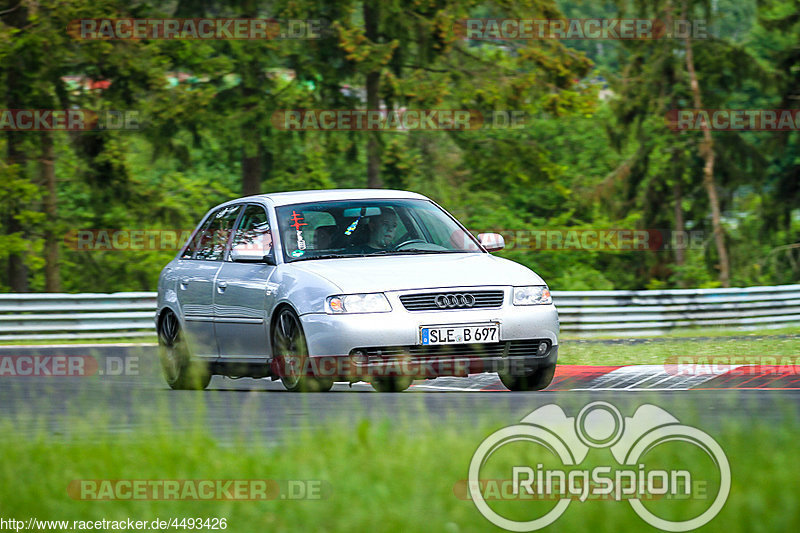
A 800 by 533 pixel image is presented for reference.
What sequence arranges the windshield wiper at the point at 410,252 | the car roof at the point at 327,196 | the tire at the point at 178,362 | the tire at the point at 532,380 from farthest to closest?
1. the tire at the point at 178,362
2. the car roof at the point at 327,196
3. the windshield wiper at the point at 410,252
4. the tire at the point at 532,380

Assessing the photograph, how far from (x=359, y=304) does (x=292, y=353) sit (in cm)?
77

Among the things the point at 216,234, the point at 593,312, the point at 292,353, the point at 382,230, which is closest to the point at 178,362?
the point at 216,234

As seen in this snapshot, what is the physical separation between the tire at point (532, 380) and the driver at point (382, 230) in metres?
1.46

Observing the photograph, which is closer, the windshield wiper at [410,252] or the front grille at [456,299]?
the front grille at [456,299]

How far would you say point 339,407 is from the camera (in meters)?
9.74

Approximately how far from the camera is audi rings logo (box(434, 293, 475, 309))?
33.0 ft

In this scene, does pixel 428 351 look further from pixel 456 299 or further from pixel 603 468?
pixel 603 468

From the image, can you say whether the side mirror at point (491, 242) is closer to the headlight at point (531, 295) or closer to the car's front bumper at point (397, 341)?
the headlight at point (531, 295)

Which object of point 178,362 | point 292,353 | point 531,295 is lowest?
point 178,362

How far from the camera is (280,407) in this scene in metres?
10.0

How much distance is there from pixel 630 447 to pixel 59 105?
27599 mm

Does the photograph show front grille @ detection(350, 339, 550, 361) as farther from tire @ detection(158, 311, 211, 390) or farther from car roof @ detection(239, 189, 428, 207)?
tire @ detection(158, 311, 211, 390)

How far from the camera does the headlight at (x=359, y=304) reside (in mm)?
10000

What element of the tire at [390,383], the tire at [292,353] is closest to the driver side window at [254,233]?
the tire at [292,353]
